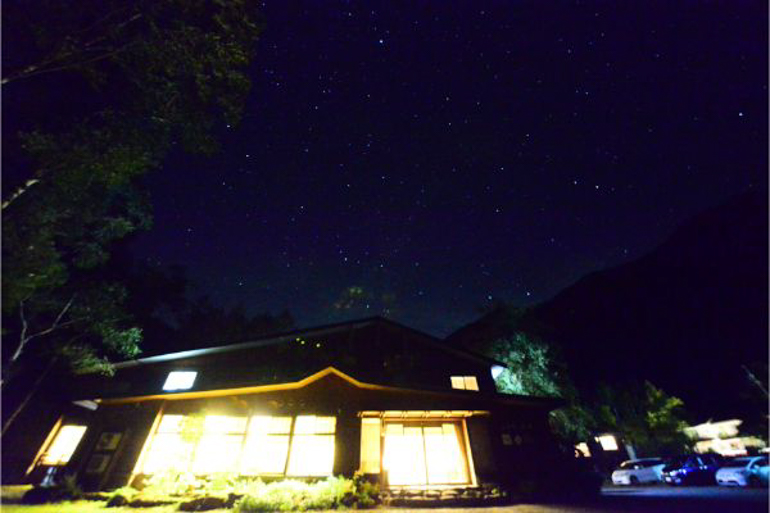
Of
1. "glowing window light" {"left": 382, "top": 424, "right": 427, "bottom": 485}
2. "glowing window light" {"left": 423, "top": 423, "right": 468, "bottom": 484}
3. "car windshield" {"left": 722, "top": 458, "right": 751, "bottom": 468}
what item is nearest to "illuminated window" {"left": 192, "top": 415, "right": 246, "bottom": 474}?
"glowing window light" {"left": 382, "top": 424, "right": 427, "bottom": 485}

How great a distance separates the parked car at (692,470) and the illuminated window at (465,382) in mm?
10716

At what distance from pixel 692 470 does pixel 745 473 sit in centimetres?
294

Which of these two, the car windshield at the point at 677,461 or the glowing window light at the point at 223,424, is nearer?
the glowing window light at the point at 223,424

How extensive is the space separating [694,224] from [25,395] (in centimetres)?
8565

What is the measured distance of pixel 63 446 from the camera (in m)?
16.0

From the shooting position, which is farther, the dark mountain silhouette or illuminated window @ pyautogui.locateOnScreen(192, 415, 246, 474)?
the dark mountain silhouette

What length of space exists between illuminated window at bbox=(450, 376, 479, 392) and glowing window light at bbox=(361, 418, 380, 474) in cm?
493

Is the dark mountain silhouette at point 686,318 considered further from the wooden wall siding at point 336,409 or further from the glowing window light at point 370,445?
the glowing window light at point 370,445

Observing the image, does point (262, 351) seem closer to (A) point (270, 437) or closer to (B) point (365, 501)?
(A) point (270, 437)

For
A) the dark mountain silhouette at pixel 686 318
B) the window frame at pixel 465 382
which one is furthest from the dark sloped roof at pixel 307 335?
the dark mountain silhouette at pixel 686 318

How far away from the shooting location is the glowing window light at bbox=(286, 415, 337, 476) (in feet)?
40.5

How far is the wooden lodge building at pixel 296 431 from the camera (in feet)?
41.3

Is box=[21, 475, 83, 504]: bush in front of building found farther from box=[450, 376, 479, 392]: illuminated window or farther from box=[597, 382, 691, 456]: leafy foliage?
box=[597, 382, 691, 456]: leafy foliage

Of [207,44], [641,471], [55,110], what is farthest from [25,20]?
[641,471]
